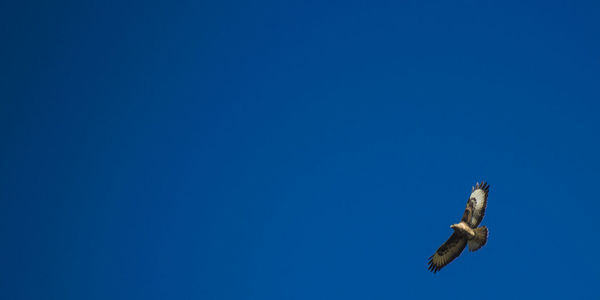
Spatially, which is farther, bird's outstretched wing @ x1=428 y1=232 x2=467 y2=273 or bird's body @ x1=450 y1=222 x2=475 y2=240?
bird's outstretched wing @ x1=428 y1=232 x2=467 y2=273

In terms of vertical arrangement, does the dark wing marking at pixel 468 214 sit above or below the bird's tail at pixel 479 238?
above

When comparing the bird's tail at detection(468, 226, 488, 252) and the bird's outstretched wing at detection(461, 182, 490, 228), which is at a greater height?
the bird's outstretched wing at detection(461, 182, 490, 228)

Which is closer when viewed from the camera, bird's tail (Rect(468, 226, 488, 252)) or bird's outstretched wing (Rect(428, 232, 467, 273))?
bird's tail (Rect(468, 226, 488, 252))

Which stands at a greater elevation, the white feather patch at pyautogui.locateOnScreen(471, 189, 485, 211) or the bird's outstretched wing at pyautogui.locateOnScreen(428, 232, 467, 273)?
the white feather patch at pyautogui.locateOnScreen(471, 189, 485, 211)

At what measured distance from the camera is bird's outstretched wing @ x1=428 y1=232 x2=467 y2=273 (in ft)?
74.0

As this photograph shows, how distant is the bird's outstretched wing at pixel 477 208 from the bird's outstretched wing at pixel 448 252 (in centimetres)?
74

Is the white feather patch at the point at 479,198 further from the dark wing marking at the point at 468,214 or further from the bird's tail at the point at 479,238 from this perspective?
the bird's tail at the point at 479,238

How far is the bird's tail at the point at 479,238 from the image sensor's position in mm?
21766

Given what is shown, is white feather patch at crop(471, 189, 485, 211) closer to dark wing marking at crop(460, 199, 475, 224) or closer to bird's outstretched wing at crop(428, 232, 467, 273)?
dark wing marking at crop(460, 199, 475, 224)

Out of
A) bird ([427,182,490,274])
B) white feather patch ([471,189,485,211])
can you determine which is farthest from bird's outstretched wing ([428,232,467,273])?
white feather patch ([471,189,485,211])

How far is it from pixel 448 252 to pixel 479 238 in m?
1.68

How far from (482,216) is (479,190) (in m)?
0.98

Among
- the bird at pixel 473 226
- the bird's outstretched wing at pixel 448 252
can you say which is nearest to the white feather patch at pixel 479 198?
the bird at pixel 473 226

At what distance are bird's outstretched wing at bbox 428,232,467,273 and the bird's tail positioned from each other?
41cm
